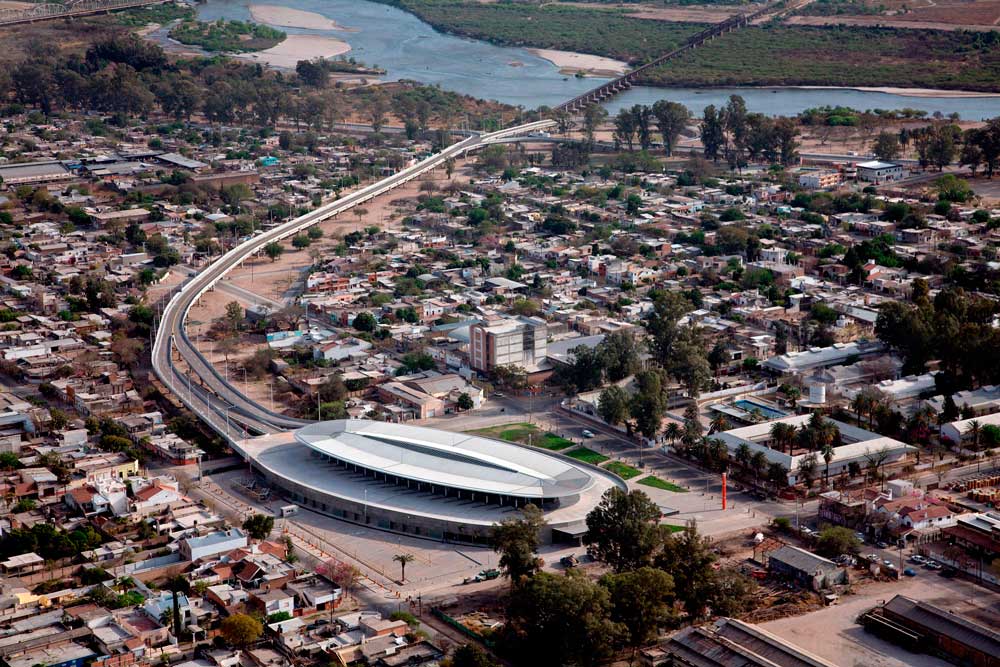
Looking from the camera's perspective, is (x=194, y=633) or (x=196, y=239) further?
(x=196, y=239)

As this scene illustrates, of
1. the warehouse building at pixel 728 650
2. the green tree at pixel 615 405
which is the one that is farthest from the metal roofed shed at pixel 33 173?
the warehouse building at pixel 728 650

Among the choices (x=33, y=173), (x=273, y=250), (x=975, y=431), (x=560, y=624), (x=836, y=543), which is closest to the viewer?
(x=560, y=624)

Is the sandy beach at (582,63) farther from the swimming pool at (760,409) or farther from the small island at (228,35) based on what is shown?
the swimming pool at (760,409)

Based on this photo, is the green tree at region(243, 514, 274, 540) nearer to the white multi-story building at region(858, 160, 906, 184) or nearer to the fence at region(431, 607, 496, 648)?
the fence at region(431, 607, 496, 648)

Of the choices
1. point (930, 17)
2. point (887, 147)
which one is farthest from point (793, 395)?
point (930, 17)

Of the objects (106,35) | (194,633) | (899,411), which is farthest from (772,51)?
(194,633)

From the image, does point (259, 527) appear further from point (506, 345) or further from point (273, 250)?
point (273, 250)

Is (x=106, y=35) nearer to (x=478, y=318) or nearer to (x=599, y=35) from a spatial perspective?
(x=599, y=35)
